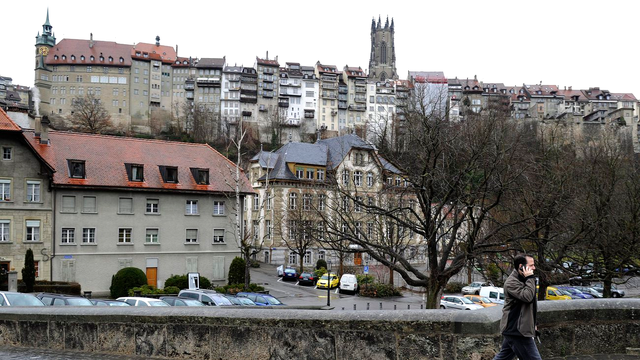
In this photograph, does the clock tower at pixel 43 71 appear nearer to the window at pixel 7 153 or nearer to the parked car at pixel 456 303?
the window at pixel 7 153

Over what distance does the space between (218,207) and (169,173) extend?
4.74 metres

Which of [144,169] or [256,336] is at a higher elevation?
[144,169]

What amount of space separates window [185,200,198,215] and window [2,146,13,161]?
41.3ft

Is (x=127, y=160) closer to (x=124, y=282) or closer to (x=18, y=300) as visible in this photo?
(x=124, y=282)

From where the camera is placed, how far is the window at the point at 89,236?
4072cm

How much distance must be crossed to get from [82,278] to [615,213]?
1310 inches

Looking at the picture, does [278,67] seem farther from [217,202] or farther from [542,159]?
[542,159]

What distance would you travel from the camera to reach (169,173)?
147 feet

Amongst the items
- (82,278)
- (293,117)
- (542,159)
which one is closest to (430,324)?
(542,159)

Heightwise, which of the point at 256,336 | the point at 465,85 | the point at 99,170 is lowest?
the point at 256,336

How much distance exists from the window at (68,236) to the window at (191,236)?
317 inches

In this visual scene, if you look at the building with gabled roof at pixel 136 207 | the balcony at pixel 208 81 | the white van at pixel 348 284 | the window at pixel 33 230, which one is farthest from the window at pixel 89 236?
the balcony at pixel 208 81

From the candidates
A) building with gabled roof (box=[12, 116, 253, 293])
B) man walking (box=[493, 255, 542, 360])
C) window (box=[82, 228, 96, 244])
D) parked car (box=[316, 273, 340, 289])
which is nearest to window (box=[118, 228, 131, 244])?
building with gabled roof (box=[12, 116, 253, 293])

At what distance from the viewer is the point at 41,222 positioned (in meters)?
39.2
